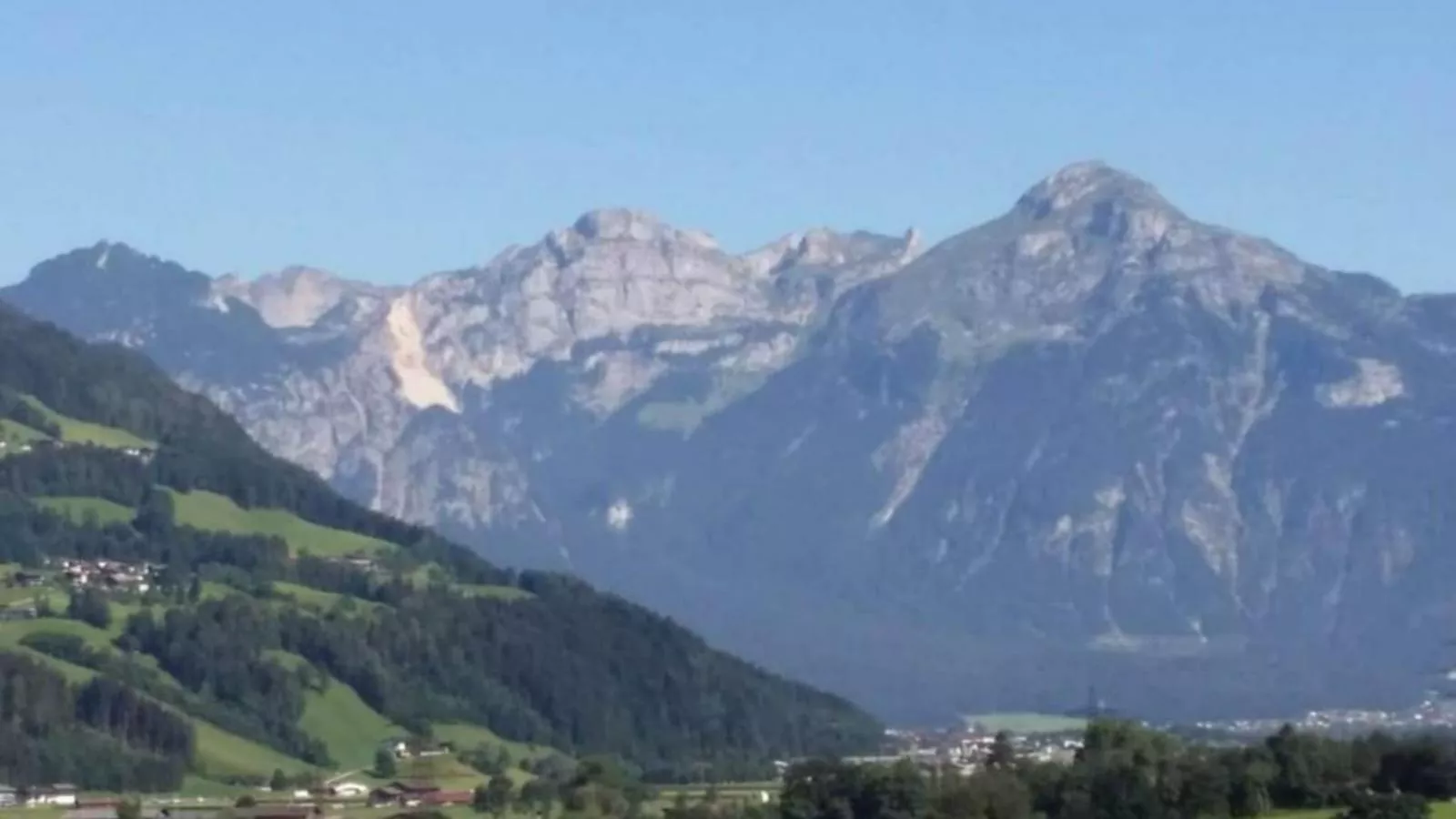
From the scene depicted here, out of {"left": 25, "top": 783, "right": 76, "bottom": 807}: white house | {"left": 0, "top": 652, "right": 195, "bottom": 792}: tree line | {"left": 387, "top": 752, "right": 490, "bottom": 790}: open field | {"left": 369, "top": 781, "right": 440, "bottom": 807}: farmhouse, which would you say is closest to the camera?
{"left": 369, "top": 781, "right": 440, "bottom": 807}: farmhouse

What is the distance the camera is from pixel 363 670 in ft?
635

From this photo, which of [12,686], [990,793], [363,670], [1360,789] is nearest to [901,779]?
[990,793]

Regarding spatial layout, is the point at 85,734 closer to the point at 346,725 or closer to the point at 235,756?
the point at 235,756

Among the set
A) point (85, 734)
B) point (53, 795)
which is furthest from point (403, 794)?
point (85, 734)

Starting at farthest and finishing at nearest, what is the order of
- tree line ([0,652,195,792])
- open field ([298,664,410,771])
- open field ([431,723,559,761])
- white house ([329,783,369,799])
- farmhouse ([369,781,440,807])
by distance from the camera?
open field ([431,723,559,761]) → open field ([298,664,410,771]) → tree line ([0,652,195,792]) → white house ([329,783,369,799]) → farmhouse ([369,781,440,807])

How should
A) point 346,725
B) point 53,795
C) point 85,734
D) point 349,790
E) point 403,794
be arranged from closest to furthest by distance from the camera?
point 403,794 → point 53,795 → point 349,790 → point 85,734 → point 346,725

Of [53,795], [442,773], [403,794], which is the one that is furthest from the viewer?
[442,773]

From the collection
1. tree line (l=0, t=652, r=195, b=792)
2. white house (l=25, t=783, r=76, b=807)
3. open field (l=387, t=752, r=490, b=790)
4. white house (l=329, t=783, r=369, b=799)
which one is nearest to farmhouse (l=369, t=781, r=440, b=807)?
white house (l=329, t=783, r=369, b=799)

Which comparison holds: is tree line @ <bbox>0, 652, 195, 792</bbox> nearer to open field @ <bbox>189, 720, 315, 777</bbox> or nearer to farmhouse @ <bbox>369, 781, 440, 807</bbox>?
open field @ <bbox>189, 720, 315, 777</bbox>

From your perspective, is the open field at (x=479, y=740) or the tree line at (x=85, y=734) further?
the open field at (x=479, y=740)

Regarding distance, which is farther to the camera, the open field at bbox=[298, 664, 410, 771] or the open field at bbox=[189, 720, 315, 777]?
the open field at bbox=[298, 664, 410, 771]

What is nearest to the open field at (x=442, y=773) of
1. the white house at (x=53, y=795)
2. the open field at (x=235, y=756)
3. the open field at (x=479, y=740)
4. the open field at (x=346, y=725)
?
the open field at (x=346, y=725)

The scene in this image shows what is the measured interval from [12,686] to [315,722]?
19.2 meters

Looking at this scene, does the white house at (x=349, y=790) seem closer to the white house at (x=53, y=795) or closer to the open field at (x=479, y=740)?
the white house at (x=53, y=795)
